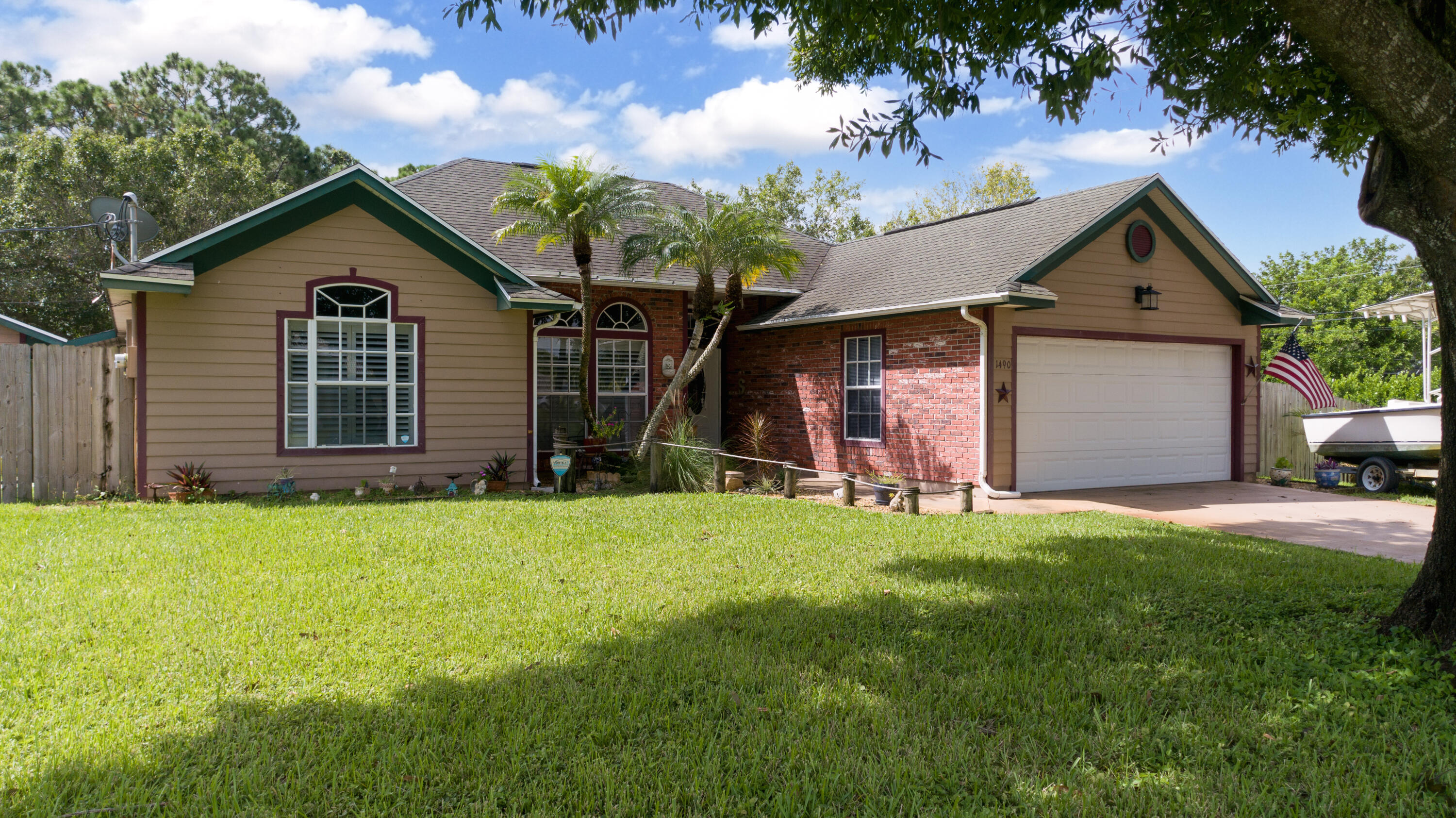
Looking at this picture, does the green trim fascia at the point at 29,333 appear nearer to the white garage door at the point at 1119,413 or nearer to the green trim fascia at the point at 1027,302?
the green trim fascia at the point at 1027,302

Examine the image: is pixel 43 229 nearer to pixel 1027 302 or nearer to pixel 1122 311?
pixel 1027 302

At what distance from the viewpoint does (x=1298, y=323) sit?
1436 cm

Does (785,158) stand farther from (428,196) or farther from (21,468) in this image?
(21,468)

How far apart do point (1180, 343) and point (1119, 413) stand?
1760 millimetres

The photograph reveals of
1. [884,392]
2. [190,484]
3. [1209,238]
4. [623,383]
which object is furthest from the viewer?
[623,383]

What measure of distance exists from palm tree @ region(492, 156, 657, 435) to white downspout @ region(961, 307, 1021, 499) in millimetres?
4891

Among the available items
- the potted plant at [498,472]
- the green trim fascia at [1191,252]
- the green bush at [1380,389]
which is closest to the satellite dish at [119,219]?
the potted plant at [498,472]

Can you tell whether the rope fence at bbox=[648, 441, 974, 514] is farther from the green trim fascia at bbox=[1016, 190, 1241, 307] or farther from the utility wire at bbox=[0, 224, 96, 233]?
the utility wire at bbox=[0, 224, 96, 233]

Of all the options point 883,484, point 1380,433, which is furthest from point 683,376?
point 1380,433

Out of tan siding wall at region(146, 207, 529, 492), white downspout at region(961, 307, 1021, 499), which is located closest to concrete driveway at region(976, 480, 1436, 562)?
white downspout at region(961, 307, 1021, 499)

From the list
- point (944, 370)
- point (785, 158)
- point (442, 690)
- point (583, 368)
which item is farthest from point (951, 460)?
point (785, 158)

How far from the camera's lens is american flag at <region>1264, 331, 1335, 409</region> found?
14188mm

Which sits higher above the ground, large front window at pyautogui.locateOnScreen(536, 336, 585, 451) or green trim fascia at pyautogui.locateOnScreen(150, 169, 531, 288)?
green trim fascia at pyautogui.locateOnScreen(150, 169, 531, 288)

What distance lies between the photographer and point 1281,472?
14.6m
